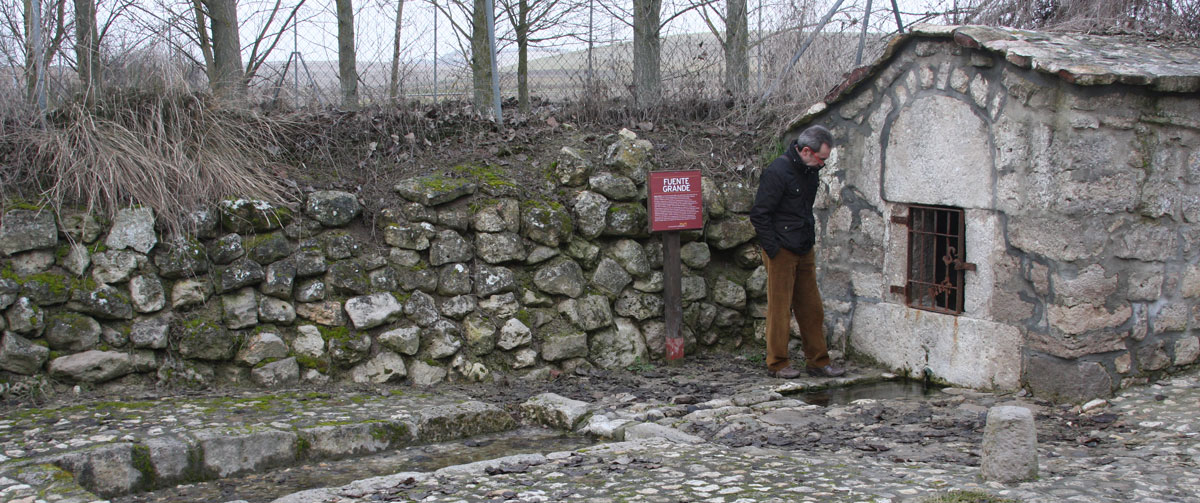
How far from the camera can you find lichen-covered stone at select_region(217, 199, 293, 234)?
234 inches

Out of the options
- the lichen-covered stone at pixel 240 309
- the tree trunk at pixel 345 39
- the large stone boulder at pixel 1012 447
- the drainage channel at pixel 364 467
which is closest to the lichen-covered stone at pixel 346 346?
the lichen-covered stone at pixel 240 309

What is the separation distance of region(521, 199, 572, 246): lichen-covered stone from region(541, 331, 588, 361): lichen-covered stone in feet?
2.35

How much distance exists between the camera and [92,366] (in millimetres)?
5371

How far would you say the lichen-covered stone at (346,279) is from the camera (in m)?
6.06

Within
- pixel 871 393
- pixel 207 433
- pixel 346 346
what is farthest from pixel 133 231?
pixel 871 393

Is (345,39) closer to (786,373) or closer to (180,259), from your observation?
(180,259)

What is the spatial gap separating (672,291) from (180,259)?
3438 mm

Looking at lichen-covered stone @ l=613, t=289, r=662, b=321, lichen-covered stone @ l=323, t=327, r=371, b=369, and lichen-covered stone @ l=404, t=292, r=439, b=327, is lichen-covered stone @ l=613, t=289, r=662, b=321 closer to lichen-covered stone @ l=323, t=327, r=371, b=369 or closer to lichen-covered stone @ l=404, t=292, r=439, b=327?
lichen-covered stone @ l=404, t=292, r=439, b=327

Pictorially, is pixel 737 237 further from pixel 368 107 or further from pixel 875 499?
pixel 875 499

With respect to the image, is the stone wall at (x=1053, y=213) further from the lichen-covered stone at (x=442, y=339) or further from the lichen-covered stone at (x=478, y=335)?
Result: the lichen-covered stone at (x=442, y=339)

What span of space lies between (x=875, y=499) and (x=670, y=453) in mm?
1139

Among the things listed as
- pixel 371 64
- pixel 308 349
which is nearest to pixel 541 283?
pixel 308 349

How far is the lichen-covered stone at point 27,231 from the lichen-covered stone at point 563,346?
3.21 metres

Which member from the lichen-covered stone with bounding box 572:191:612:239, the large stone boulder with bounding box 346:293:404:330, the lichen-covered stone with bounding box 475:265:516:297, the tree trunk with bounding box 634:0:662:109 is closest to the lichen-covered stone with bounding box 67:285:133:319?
the large stone boulder with bounding box 346:293:404:330
